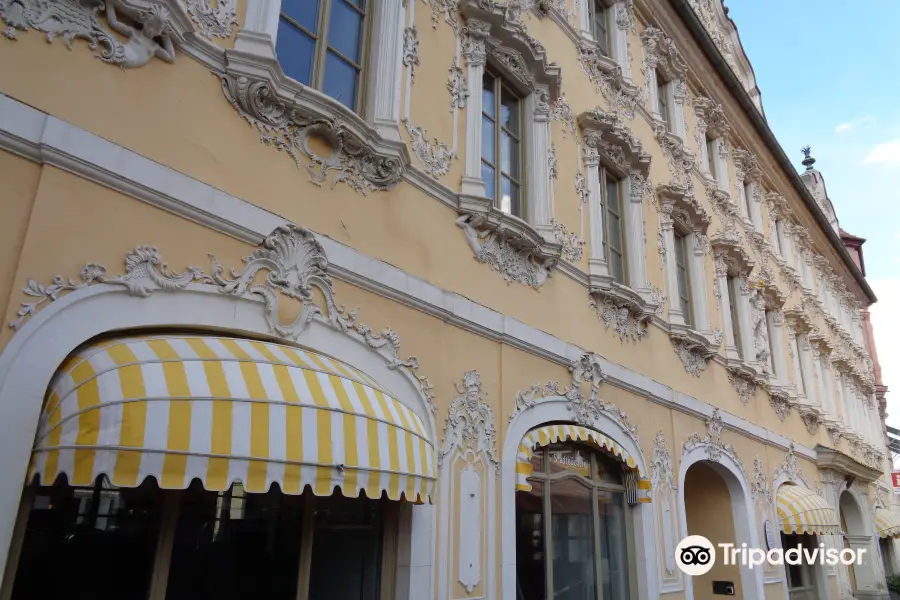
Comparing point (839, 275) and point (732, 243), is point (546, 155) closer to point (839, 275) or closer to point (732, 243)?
point (732, 243)

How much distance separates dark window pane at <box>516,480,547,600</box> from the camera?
6.37 meters

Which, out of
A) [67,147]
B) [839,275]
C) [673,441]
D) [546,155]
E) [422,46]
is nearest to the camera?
[67,147]

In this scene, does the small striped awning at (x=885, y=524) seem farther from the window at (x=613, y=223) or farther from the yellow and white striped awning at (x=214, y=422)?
the yellow and white striped awning at (x=214, y=422)

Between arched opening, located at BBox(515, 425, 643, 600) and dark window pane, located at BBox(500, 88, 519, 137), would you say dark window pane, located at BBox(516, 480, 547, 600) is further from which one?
dark window pane, located at BBox(500, 88, 519, 137)

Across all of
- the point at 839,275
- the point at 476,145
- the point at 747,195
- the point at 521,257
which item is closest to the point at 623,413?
the point at 521,257

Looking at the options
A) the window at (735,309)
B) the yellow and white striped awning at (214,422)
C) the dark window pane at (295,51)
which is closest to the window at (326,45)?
the dark window pane at (295,51)

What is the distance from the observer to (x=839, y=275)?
2312 cm

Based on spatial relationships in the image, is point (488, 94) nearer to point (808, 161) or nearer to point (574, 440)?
point (574, 440)

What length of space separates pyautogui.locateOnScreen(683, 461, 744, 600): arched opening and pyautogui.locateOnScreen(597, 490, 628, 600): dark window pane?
3.18 m

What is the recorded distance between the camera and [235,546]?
4.23 meters

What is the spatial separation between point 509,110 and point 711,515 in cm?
790

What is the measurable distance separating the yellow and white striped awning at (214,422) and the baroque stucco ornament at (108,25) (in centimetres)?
175

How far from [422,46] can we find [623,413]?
192 inches

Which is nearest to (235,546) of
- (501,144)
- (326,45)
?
(326,45)
